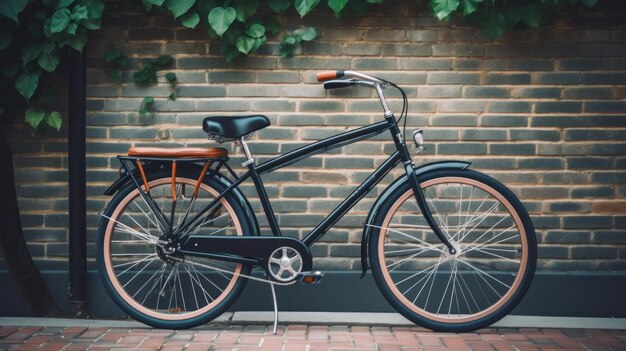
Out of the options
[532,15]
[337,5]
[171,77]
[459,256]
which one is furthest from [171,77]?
[532,15]

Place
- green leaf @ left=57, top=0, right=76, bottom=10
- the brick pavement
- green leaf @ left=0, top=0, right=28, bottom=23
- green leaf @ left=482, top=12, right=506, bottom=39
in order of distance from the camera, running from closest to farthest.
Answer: the brick pavement → green leaf @ left=0, top=0, right=28, bottom=23 → green leaf @ left=57, top=0, right=76, bottom=10 → green leaf @ left=482, top=12, right=506, bottom=39

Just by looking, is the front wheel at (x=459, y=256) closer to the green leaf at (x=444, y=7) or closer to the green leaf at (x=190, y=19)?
the green leaf at (x=444, y=7)

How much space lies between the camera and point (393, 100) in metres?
4.65

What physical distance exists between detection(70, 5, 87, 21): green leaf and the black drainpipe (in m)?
0.23

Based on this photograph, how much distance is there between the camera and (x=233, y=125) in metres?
4.17

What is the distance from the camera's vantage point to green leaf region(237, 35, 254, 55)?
4.48 meters

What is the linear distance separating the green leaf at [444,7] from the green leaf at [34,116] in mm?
2507

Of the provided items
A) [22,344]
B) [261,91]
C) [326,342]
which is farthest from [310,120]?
[22,344]

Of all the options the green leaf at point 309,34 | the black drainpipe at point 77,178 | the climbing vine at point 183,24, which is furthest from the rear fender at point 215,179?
the green leaf at point 309,34

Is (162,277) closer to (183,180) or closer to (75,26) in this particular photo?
(183,180)

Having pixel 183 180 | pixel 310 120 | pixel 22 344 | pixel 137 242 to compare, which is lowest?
pixel 22 344

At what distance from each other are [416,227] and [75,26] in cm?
242

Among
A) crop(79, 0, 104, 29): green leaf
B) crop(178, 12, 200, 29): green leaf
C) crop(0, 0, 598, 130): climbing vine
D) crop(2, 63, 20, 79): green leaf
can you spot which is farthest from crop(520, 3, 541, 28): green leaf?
crop(2, 63, 20, 79): green leaf

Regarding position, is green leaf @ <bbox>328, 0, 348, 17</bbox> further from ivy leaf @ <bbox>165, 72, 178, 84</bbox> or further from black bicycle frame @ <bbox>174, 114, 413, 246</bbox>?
ivy leaf @ <bbox>165, 72, 178, 84</bbox>
